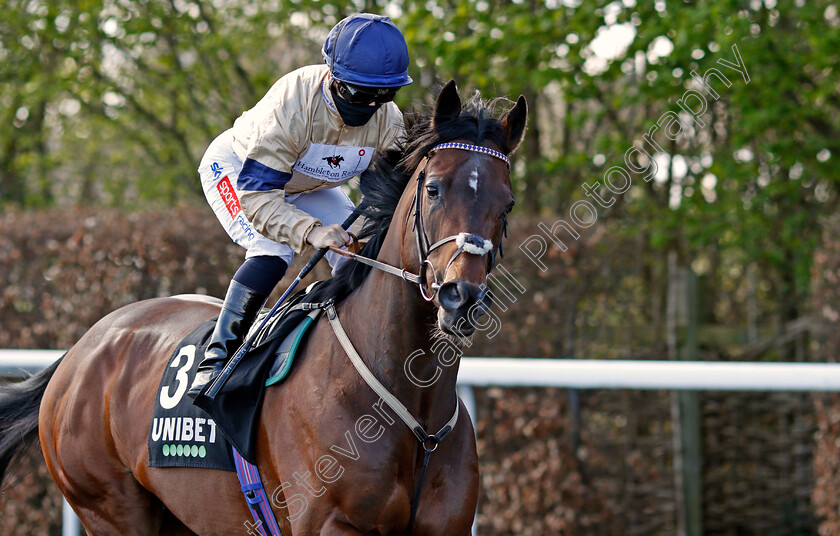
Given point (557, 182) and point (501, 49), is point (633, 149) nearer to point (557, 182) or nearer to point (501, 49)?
point (501, 49)

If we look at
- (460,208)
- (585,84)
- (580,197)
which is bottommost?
(460,208)

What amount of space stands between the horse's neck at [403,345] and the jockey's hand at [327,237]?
145mm

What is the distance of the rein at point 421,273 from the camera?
7.32 ft

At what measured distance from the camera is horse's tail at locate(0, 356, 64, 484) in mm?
3793

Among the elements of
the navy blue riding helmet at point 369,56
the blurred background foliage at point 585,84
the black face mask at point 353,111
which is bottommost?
the black face mask at point 353,111

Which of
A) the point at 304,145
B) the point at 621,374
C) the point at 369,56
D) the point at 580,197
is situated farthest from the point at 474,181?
the point at 580,197

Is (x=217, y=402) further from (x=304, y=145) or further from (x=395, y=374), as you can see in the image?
(x=304, y=145)

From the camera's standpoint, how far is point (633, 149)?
660 cm

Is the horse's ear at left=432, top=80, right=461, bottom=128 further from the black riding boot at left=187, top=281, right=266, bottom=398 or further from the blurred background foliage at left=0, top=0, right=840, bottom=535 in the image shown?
the blurred background foliage at left=0, top=0, right=840, bottom=535

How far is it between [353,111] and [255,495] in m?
1.26

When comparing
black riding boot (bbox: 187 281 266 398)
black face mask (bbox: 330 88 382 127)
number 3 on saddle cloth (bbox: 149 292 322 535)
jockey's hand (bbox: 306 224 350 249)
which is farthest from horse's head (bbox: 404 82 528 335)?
black riding boot (bbox: 187 281 266 398)

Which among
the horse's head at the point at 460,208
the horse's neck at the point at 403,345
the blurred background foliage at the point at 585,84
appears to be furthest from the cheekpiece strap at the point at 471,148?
the blurred background foliage at the point at 585,84

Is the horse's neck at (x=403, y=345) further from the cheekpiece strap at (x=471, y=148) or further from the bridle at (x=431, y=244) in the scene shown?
the cheekpiece strap at (x=471, y=148)

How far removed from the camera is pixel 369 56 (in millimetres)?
2623
